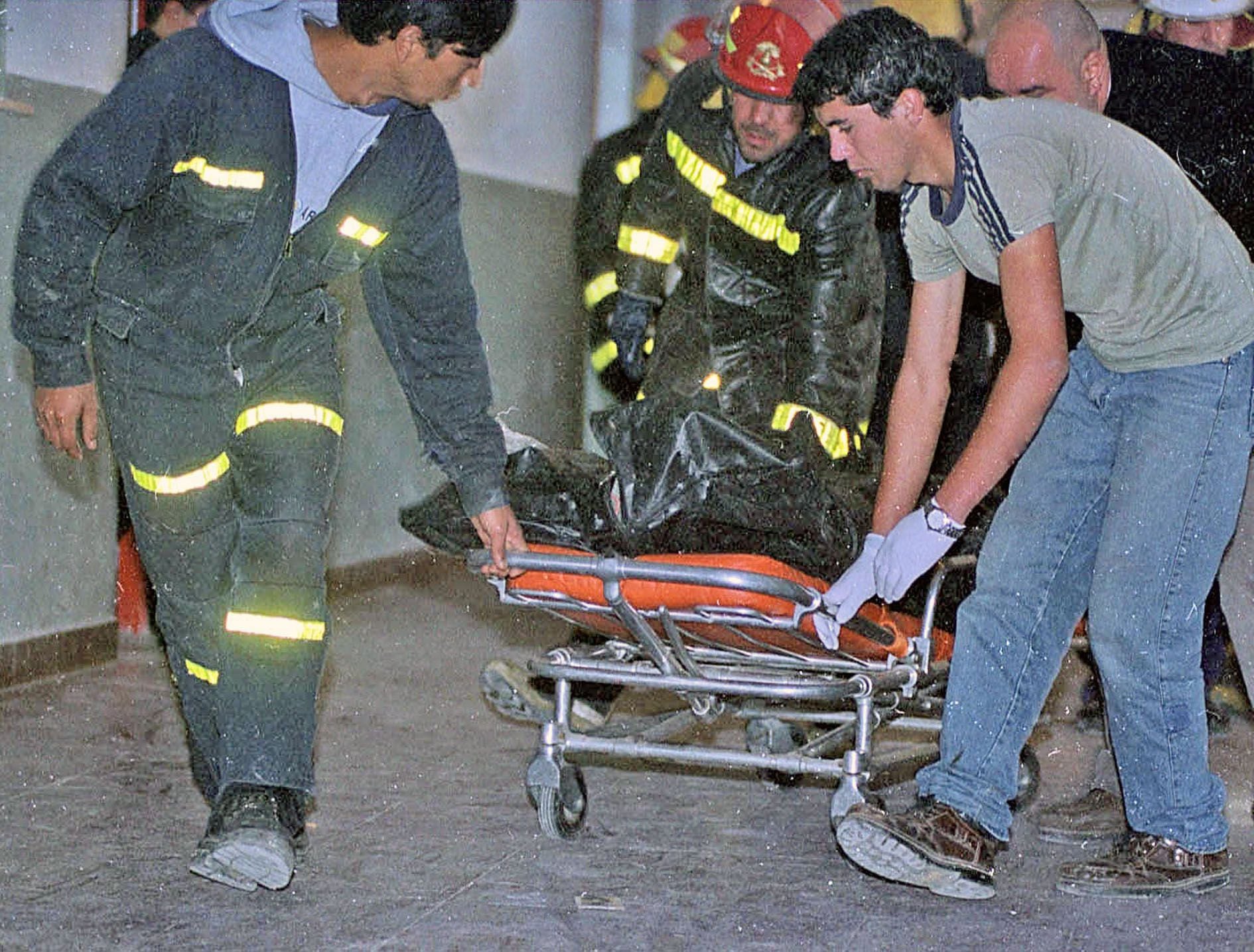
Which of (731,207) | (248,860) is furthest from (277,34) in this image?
(731,207)

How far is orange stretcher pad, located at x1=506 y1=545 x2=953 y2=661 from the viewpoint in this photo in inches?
120

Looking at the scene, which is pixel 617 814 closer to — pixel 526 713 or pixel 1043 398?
pixel 526 713

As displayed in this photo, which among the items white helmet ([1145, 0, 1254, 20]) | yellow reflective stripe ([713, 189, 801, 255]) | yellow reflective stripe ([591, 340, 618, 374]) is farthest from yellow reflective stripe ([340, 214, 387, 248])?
white helmet ([1145, 0, 1254, 20])

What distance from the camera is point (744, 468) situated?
10.5 ft

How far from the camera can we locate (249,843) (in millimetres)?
2807

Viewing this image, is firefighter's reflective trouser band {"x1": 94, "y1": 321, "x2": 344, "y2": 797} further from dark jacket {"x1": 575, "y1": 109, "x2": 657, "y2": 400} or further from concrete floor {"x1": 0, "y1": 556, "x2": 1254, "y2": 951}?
dark jacket {"x1": 575, "y1": 109, "x2": 657, "y2": 400}

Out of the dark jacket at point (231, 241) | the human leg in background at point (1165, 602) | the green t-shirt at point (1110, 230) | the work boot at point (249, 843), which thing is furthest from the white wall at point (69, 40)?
the human leg in background at point (1165, 602)

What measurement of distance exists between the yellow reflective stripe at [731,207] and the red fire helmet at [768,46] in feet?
0.87

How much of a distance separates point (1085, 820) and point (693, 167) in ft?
5.65

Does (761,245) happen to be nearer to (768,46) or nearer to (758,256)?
(758,256)

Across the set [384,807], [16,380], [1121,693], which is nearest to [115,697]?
[16,380]

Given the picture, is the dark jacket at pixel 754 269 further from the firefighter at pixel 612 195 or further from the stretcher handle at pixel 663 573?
the stretcher handle at pixel 663 573

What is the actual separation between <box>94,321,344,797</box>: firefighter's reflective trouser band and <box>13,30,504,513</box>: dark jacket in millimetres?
80

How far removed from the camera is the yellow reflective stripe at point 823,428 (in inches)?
141
